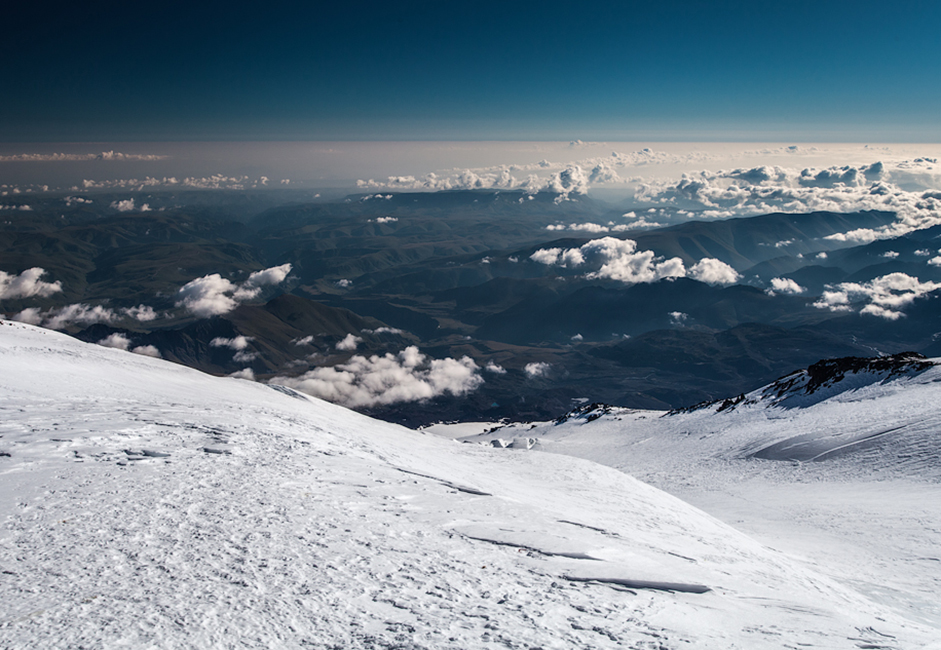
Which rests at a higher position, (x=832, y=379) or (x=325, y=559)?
(x=325, y=559)

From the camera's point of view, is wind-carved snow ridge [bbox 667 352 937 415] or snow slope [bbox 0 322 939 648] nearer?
snow slope [bbox 0 322 939 648]

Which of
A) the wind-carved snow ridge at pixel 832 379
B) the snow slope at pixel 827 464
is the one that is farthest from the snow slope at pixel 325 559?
the wind-carved snow ridge at pixel 832 379

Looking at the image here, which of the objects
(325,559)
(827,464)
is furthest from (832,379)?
(325,559)

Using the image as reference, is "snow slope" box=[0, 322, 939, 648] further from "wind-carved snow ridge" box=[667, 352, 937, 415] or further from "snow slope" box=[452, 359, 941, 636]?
"wind-carved snow ridge" box=[667, 352, 937, 415]

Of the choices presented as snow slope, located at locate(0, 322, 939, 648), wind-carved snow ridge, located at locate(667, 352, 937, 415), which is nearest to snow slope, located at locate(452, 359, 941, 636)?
wind-carved snow ridge, located at locate(667, 352, 937, 415)

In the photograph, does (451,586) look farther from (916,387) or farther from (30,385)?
(916,387)

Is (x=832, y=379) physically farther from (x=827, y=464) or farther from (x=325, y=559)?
(x=325, y=559)

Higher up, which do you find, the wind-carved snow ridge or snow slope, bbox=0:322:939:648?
snow slope, bbox=0:322:939:648
